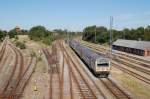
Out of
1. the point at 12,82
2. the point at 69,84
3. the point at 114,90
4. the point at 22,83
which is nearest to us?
the point at 114,90

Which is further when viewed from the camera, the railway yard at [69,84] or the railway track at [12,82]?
the railway track at [12,82]

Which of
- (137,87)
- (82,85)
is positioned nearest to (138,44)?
(137,87)

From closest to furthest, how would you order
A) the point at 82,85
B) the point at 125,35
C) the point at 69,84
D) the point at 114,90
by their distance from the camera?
the point at 114,90 → the point at 82,85 → the point at 69,84 → the point at 125,35

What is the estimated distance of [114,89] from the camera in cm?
3150

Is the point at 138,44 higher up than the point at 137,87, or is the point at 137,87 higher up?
the point at 138,44

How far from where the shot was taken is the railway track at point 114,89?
2811 centimetres

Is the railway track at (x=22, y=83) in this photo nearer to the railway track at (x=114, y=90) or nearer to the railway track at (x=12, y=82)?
the railway track at (x=12, y=82)

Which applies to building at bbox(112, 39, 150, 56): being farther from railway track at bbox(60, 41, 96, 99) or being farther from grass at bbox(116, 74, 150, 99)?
grass at bbox(116, 74, 150, 99)

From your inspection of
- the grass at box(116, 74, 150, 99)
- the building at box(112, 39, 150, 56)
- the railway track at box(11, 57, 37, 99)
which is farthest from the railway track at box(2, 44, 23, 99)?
the building at box(112, 39, 150, 56)

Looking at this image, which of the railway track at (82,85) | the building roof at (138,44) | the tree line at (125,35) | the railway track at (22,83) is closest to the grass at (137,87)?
the railway track at (82,85)

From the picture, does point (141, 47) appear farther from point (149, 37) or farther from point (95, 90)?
point (95, 90)

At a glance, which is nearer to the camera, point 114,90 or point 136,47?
point 114,90

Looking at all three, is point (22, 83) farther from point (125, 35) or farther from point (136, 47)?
point (125, 35)

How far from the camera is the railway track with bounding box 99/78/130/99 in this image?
2811 centimetres
